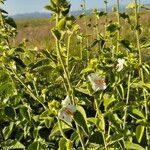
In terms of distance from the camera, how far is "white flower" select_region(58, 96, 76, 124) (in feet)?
8.18

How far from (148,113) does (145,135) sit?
156mm

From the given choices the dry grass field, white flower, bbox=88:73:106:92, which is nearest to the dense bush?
white flower, bbox=88:73:106:92

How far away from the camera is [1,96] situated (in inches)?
165

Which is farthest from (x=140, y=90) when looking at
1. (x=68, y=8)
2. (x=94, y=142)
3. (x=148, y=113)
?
(x=68, y=8)

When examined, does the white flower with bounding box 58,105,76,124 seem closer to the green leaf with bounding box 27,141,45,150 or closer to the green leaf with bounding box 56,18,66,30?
the green leaf with bounding box 56,18,66,30

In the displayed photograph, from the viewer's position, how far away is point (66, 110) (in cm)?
252

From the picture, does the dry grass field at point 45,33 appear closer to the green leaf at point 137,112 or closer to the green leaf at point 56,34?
the green leaf at point 137,112

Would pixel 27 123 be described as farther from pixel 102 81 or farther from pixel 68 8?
pixel 68 8

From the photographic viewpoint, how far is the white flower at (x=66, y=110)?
8.18 feet

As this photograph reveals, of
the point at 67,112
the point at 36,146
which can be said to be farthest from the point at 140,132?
the point at 67,112

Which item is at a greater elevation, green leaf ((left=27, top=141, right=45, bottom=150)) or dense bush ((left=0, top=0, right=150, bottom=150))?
dense bush ((left=0, top=0, right=150, bottom=150))

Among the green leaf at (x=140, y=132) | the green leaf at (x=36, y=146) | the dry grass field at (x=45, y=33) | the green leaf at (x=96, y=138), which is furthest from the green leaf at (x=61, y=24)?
the dry grass field at (x=45, y=33)

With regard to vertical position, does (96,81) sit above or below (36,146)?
above

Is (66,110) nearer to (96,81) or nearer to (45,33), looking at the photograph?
(96,81)
